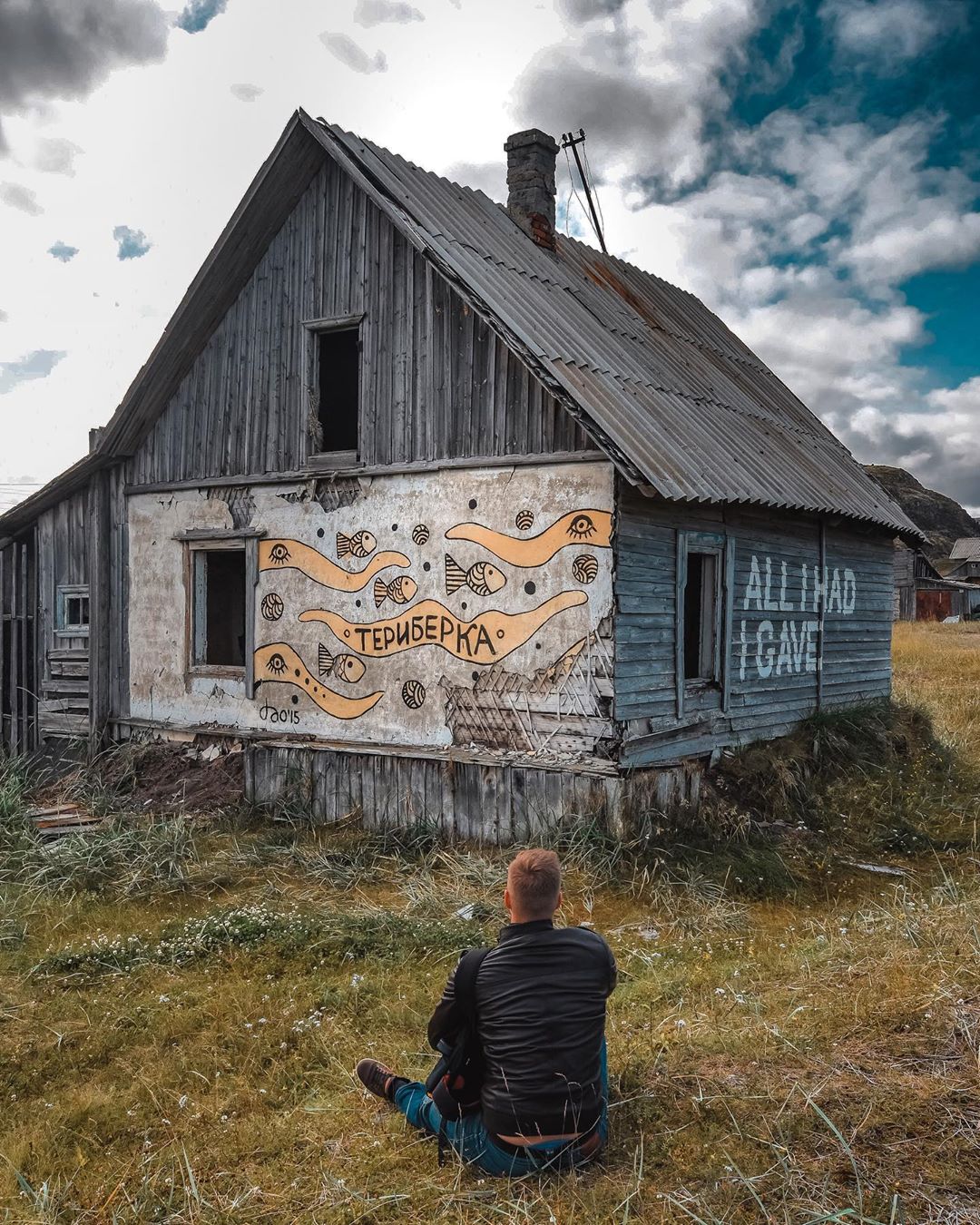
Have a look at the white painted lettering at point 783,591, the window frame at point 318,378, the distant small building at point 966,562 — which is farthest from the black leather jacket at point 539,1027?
the distant small building at point 966,562

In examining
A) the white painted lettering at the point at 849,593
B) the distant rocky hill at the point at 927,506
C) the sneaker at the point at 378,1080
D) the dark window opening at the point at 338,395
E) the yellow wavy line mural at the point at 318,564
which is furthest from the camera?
the distant rocky hill at the point at 927,506

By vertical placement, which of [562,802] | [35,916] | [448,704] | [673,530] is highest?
[673,530]

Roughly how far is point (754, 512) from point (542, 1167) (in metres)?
8.13

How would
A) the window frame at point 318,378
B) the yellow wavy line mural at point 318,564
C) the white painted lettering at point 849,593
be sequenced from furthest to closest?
the white painted lettering at point 849,593
the window frame at point 318,378
the yellow wavy line mural at point 318,564

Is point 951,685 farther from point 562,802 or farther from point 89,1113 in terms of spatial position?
point 89,1113

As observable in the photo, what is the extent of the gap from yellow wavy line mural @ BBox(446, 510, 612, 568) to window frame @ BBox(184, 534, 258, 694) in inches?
104

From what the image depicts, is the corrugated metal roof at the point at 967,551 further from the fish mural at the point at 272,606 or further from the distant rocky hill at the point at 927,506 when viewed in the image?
the fish mural at the point at 272,606

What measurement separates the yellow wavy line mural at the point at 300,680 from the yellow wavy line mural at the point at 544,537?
185 cm

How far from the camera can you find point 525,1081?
3.45 metres

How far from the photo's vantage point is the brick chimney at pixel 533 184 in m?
12.0

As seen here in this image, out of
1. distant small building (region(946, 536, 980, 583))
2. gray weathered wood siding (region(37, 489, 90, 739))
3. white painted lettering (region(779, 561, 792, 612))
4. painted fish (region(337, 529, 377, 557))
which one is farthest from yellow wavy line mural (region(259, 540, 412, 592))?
distant small building (region(946, 536, 980, 583))

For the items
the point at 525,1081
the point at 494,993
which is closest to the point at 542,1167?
the point at 525,1081

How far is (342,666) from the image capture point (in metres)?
9.95

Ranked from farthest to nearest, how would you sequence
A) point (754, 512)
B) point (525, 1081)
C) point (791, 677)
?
point (791, 677)
point (754, 512)
point (525, 1081)
